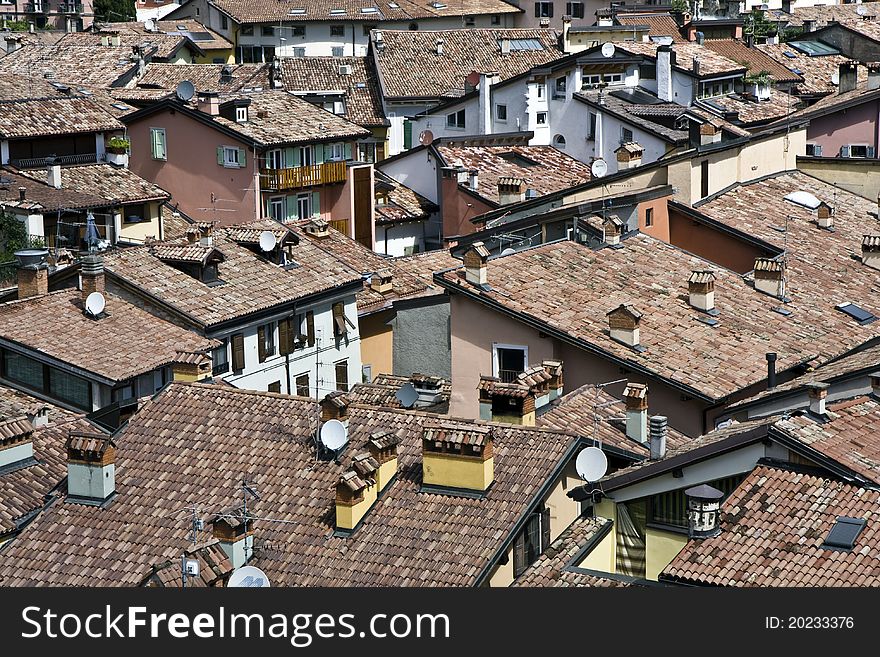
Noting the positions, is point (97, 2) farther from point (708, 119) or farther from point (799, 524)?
point (799, 524)

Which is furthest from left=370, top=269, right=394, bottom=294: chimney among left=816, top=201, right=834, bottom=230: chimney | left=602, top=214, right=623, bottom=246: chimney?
left=816, top=201, right=834, bottom=230: chimney

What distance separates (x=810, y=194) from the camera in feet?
160

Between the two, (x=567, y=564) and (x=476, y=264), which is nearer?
(x=567, y=564)

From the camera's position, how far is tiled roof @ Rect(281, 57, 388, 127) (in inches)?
3046

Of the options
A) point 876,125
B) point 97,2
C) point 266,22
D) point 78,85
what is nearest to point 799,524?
point 876,125

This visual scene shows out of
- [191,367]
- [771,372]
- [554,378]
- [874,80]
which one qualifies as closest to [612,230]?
[771,372]

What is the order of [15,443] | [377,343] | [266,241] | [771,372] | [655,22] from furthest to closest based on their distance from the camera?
[655,22] < [377,343] < [266,241] < [771,372] < [15,443]

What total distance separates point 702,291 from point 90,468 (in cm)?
1591

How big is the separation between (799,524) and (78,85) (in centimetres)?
6111

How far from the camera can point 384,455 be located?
24625 millimetres

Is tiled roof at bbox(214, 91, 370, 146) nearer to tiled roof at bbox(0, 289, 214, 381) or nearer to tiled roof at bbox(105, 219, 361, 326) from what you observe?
tiled roof at bbox(105, 219, 361, 326)

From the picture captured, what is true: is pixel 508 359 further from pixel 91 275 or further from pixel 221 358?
pixel 91 275

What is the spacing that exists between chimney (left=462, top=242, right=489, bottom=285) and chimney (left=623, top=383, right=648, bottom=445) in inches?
296

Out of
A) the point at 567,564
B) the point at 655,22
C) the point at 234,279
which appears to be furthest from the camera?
the point at 655,22
